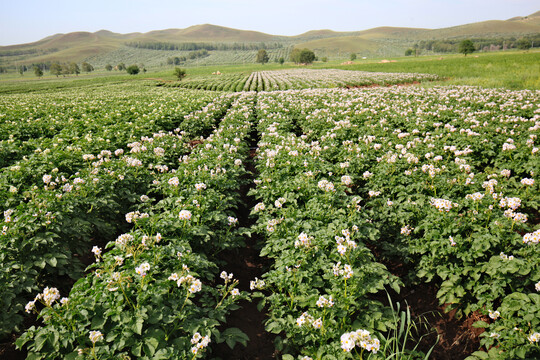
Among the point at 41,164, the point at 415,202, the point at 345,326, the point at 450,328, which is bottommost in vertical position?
the point at 450,328

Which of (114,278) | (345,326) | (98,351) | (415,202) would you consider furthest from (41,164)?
(415,202)

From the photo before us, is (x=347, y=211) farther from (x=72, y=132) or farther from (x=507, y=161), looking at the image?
(x=72, y=132)

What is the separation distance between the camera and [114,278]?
10.6ft

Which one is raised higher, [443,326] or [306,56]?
[306,56]

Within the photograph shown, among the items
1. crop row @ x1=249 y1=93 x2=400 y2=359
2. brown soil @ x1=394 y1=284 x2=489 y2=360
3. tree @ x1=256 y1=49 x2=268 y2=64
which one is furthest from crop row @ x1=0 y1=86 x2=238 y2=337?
tree @ x1=256 y1=49 x2=268 y2=64

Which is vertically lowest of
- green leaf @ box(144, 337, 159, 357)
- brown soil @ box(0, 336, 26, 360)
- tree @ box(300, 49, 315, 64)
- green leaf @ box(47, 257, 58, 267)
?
brown soil @ box(0, 336, 26, 360)

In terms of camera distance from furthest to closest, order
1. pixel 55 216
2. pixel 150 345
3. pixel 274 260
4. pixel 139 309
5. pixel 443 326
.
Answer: pixel 274 260 < pixel 55 216 < pixel 443 326 < pixel 139 309 < pixel 150 345

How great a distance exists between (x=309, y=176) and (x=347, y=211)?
140 cm

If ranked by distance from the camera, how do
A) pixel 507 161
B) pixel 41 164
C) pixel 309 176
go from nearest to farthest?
pixel 309 176
pixel 41 164
pixel 507 161

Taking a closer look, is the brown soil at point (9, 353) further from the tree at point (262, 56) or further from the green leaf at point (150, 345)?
the tree at point (262, 56)

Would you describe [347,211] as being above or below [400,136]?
below

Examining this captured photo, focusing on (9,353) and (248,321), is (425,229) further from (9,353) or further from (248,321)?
(9,353)

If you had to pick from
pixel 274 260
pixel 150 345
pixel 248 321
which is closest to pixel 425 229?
pixel 274 260

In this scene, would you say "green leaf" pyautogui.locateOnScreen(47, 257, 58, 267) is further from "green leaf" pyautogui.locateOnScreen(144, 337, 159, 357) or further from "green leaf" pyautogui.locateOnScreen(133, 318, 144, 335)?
"green leaf" pyautogui.locateOnScreen(144, 337, 159, 357)
